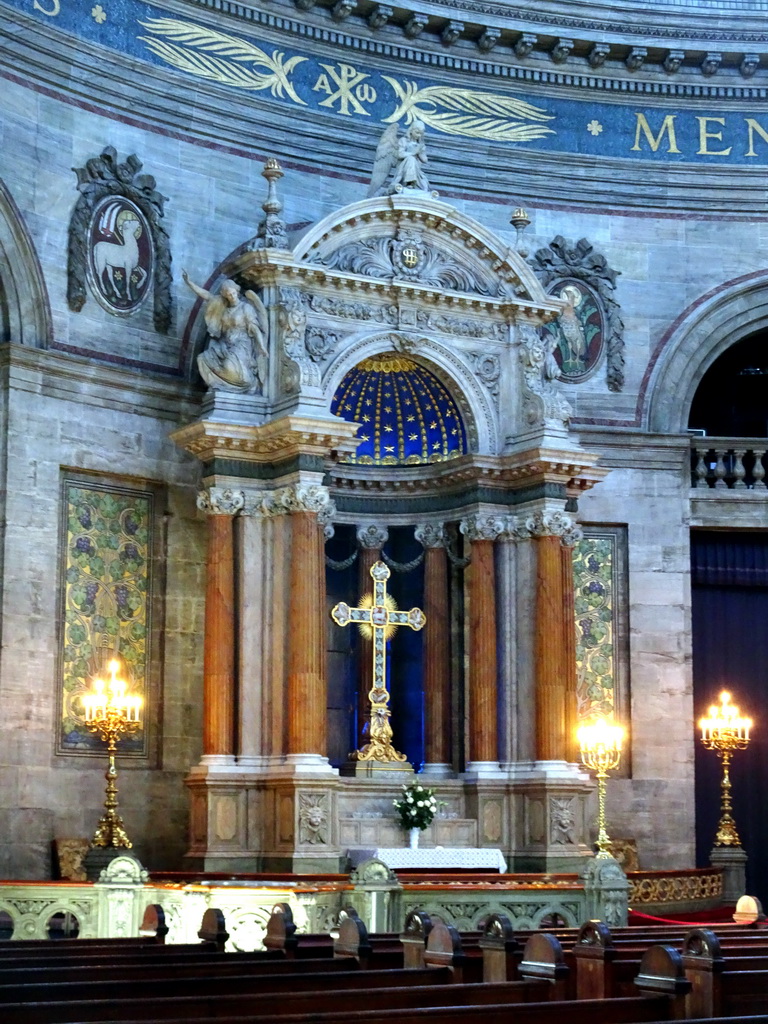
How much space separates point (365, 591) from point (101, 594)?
3.47 metres

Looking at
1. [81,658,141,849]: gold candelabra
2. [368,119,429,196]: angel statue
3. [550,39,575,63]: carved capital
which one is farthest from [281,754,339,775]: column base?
[550,39,575,63]: carved capital

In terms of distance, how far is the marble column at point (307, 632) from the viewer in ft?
62.7

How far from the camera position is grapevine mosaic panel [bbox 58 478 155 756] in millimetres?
19859

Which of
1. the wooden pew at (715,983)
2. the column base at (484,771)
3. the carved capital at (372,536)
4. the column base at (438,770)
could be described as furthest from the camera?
the carved capital at (372,536)

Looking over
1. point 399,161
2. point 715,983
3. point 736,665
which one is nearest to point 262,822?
point 399,161

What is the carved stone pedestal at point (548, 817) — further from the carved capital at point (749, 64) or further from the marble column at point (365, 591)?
the carved capital at point (749, 64)

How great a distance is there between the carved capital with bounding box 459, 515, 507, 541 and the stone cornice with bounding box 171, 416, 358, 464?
211cm

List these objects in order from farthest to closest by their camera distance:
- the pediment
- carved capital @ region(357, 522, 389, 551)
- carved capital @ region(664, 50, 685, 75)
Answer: carved capital @ region(664, 50, 685, 75)
carved capital @ region(357, 522, 389, 551)
the pediment

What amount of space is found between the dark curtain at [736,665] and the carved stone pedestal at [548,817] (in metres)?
4.24

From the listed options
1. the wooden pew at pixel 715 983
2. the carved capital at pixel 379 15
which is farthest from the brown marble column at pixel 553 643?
the wooden pew at pixel 715 983

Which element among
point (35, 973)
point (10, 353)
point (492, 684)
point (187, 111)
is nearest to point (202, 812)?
point (492, 684)

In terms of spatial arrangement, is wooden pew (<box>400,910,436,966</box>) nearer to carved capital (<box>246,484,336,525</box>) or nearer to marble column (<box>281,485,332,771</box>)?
marble column (<box>281,485,332,771</box>)

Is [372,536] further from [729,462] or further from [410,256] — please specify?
[729,462]

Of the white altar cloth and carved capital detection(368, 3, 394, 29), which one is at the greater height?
carved capital detection(368, 3, 394, 29)
